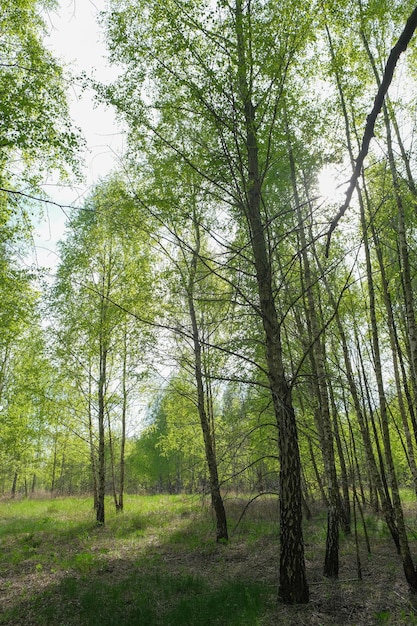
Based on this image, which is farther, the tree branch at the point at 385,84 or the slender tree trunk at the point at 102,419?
the slender tree trunk at the point at 102,419

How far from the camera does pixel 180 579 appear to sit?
581 cm

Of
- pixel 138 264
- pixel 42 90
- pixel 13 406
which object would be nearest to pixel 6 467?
pixel 13 406

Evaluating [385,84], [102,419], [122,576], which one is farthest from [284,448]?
[102,419]

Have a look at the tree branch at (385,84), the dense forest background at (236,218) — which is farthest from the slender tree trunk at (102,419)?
the tree branch at (385,84)

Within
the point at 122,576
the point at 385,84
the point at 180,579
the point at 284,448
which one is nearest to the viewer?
the point at 385,84

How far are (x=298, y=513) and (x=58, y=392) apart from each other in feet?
31.5

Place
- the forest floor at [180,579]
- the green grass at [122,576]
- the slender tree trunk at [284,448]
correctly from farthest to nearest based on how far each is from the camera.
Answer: the green grass at [122,576]
the forest floor at [180,579]
the slender tree trunk at [284,448]

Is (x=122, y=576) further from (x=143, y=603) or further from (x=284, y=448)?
(x=284, y=448)

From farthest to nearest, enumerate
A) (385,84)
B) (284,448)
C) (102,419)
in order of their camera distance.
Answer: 1. (102,419)
2. (284,448)
3. (385,84)

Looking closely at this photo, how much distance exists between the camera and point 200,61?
4.09 metres

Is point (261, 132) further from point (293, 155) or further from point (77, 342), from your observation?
point (77, 342)

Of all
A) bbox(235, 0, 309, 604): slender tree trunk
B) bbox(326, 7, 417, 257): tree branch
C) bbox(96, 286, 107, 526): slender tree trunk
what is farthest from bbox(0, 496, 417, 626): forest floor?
bbox(326, 7, 417, 257): tree branch

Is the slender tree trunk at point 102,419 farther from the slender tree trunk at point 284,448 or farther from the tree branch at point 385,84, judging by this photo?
the tree branch at point 385,84

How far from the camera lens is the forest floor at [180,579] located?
14.2 ft
